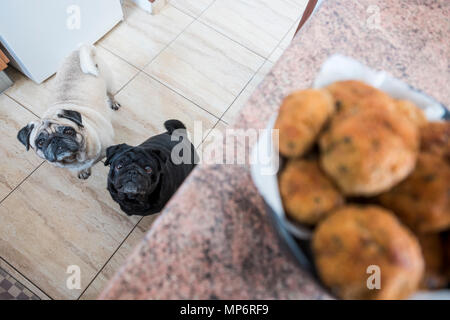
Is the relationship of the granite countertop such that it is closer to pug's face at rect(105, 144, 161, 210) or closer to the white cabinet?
pug's face at rect(105, 144, 161, 210)

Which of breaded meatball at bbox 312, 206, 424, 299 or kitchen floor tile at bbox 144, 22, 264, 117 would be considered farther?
kitchen floor tile at bbox 144, 22, 264, 117

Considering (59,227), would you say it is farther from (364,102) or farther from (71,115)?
(364,102)

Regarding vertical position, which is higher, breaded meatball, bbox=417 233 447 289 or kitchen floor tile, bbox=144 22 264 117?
breaded meatball, bbox=417 233 447 289

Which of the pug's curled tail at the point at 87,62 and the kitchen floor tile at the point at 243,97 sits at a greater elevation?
the pug's curled tail at the point at 87,62

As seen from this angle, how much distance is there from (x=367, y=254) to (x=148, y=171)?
1059 millimetres

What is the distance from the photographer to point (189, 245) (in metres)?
0.51

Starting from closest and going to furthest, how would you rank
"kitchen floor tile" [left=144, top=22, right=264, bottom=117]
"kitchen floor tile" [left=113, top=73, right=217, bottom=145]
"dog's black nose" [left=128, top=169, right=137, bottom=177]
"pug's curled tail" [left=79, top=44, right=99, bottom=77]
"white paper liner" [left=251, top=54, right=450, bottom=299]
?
"white paper liner" [left=251, top=54, right=450, bottom=299]
"dog's black nose" [left=128, top=169, right=137, bottom=177]
"pug's curled tail" [left=79, top=44, right=99, bottom=77]
"kitchen floor tile" [left=113, top=73, right=217, bottom=145]
"kitchen floor tile" [left=144, top=22, right=264, bottom=117]

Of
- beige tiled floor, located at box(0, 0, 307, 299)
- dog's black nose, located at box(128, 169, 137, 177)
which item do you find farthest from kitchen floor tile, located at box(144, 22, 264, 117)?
dog's black nose, located at box(128, 169, 137, 177)

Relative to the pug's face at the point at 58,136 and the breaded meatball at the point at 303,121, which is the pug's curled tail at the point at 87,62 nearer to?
the pug's face at the point at 58,136

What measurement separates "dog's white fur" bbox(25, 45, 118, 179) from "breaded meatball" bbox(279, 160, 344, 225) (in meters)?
1.28

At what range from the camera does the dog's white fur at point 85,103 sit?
1.39 metres

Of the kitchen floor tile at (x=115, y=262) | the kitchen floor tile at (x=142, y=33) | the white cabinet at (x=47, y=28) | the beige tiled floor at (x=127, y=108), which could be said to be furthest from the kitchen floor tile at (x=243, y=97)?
the white cabinet at (x=47, y=28)

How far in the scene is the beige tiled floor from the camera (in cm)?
147
